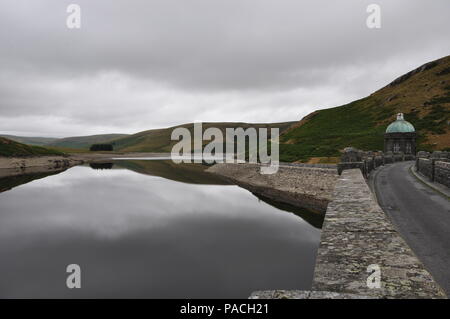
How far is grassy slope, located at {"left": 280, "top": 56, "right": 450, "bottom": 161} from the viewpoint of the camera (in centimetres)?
6438

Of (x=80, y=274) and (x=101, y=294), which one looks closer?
(x=101, y=294)

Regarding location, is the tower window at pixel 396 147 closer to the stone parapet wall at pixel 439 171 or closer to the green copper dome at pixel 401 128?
the green copper dome at pixel 401 128

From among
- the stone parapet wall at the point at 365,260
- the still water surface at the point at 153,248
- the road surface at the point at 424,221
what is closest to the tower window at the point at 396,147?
the still water surface at the point at 153,248

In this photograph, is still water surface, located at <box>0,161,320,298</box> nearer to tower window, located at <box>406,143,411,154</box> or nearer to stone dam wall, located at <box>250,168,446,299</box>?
stone dam wall, located at <box>250,168,446,299</box>

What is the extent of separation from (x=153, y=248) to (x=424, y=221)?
46.2ft

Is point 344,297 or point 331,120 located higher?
point 331,120

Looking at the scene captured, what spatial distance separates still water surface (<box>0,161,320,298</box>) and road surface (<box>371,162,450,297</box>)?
5156mm

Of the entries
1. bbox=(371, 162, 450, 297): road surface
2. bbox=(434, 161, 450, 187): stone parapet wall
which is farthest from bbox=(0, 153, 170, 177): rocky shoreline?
bbox=(434, 161, 450, 187): stone parapet wall

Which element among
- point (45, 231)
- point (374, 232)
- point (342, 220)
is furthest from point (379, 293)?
point (45, 231)

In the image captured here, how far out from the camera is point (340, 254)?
5867 millimetres
